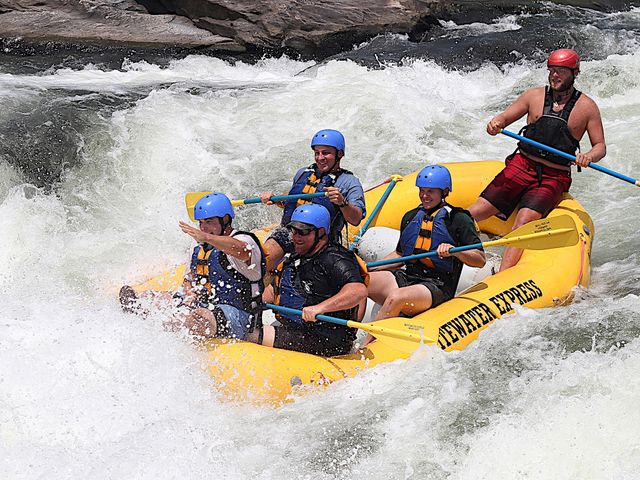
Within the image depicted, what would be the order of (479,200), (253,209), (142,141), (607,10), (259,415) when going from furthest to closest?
(607,10), (142,141), (253,209), (479,200), (259,415)

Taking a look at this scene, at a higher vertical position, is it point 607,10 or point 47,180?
point 607,10

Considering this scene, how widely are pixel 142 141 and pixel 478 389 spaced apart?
201 inches

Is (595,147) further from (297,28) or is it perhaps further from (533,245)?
(297,28)

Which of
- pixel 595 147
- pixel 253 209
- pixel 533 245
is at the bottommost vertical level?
pixel 253 209

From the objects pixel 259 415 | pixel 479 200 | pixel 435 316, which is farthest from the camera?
pixel 479 200

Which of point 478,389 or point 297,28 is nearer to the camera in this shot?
point 478,389

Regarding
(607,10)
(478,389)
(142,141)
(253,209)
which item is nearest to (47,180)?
(142,141)

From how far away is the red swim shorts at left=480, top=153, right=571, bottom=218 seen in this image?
575cm

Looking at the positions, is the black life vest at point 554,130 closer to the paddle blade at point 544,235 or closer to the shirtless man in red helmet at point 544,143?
the shirtless man in red helmet at point 544,143

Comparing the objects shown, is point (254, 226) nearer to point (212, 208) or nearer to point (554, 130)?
point (554, 130)

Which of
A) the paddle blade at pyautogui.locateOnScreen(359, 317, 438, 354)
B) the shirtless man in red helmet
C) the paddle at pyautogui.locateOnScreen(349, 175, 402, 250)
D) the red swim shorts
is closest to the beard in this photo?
the shirtless man in red helmet

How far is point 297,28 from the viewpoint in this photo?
12531 millimetres

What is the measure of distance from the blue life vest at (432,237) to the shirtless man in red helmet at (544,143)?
2.63 ft

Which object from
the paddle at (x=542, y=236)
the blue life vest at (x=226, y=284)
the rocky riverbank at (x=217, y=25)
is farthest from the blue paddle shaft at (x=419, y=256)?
the rocky riverbank at (x=217, y=25)
